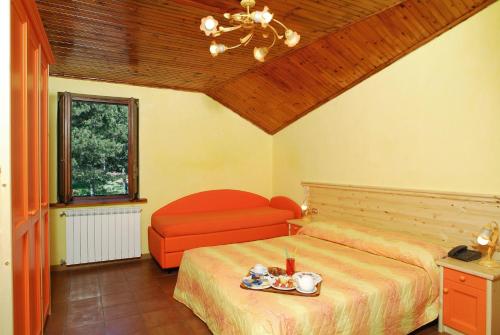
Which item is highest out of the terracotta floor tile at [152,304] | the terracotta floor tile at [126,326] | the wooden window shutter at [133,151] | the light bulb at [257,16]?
the light bulb at [257,16]

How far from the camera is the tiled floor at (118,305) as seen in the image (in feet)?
7.96

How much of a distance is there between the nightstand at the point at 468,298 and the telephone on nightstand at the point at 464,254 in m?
0.04

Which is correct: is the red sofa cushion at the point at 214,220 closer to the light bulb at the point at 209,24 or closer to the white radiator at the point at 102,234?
the white radiator at the point at 102,234

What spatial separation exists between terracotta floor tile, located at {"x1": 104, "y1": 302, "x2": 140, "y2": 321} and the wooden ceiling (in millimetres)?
2342

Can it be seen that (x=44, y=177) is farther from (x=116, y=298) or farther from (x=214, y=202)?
(x=214, y=202)

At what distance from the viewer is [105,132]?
13.5 feet

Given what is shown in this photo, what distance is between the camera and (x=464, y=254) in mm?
2371

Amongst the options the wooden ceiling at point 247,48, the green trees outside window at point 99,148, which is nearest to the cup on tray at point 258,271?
the wooden ceiling at point 247,48

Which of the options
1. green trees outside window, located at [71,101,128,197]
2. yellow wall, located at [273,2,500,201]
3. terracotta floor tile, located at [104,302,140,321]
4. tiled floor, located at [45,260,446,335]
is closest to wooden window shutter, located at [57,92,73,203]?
green trees outside window, located at [71,101,128,197]

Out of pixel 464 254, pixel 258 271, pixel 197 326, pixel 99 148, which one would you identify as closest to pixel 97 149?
pixel 99 148

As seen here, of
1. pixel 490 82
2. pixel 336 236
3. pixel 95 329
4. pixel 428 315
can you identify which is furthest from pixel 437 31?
pixel 95 329

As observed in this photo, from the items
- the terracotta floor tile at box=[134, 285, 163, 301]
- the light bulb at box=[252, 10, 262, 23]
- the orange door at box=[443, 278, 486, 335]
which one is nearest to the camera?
the light bulb at box=[252, 10, 262, 23]

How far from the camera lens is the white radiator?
12.4 ft

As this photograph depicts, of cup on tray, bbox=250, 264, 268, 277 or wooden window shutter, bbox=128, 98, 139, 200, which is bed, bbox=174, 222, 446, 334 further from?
wooden window shutter, bbox=128, 98, 139, 200
